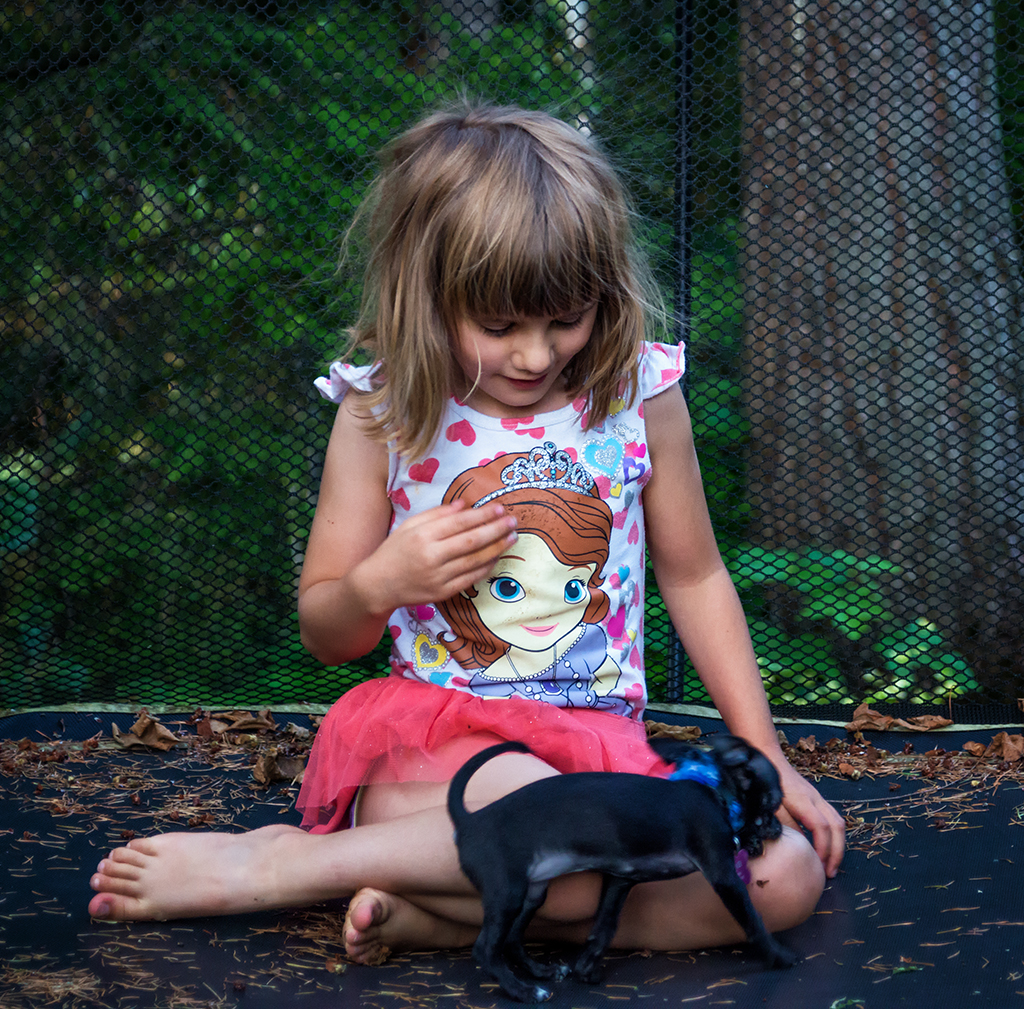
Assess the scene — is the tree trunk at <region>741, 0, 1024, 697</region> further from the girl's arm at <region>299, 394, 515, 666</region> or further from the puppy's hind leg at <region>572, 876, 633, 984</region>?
the puppy's hind leg at <region>572, 876, 633, 984</region>

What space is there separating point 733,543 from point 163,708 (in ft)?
5.00

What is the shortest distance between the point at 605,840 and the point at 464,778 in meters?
0.19

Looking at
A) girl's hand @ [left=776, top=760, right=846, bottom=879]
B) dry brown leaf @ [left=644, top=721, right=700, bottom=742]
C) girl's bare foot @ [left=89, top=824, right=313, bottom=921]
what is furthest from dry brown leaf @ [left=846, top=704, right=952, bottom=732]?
girl's bare foot @ [left=89, top=824, right=313, bottom=921]

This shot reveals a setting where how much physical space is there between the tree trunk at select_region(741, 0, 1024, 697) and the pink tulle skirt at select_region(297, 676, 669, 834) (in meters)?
1.42

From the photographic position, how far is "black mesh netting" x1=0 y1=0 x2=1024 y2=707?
107 inches

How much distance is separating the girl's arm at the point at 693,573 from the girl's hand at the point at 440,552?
1.46ft

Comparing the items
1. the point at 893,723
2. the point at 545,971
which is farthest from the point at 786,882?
the point at 893,723

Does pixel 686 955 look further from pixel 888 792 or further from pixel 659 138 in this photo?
pixel 659 138

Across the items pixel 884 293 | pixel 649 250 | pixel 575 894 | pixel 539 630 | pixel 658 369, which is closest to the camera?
pixel 575 894

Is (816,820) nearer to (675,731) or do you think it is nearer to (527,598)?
(527,598)

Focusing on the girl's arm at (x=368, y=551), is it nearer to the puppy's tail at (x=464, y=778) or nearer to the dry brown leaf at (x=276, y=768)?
the puppy's tail at (x=464, y=778)

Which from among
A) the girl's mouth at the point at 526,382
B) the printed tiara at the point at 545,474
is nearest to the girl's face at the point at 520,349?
the girl's mouth at the point at 526,382

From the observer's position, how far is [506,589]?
1.66 meters

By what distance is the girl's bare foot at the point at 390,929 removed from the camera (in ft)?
4.30
